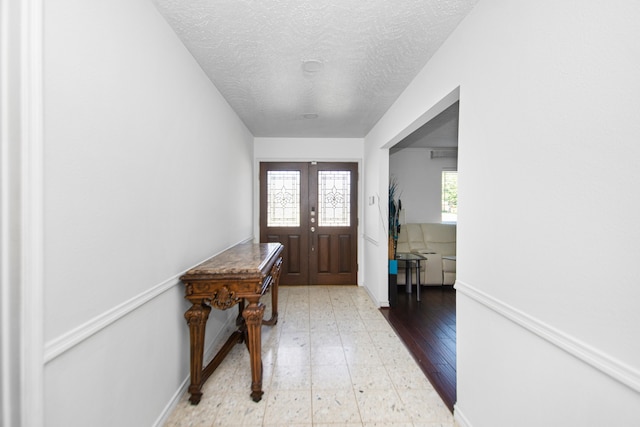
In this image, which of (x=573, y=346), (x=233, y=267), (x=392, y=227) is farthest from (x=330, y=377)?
(x=392, y=227)

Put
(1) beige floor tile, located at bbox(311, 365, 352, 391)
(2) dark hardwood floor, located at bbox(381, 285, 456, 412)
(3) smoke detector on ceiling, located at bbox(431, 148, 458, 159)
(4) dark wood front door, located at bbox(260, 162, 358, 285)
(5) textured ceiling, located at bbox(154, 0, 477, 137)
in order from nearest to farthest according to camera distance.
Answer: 1. (5) textured ceiling, located at bbox(154, 0, 477, 137)
2. (1) beige floor tile, located at bbox(311, 365, 352, 391)
3. (2) dark hardwood floor, located at bbox(381, 285, 456, 412)
4. (4) dark wood front door, located at bbox(260, 162, 358, 285)
5. (3) smoke detector on ceiling, located at bbox(431, 148, 458, 159)

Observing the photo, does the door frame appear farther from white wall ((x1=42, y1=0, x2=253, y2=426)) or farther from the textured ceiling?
white wall ((x1=42, y1=0, x2=253, y2=426))

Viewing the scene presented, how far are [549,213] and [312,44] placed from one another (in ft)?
5.68

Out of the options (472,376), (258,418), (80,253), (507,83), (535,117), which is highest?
(507,83)

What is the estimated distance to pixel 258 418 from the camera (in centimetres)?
179

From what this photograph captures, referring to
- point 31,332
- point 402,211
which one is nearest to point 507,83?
point 31,332

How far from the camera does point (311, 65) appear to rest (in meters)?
2.24

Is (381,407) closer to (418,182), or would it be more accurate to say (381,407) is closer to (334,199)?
(334,199)

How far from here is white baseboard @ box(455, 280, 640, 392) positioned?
827 mm

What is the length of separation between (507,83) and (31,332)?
2.05 m

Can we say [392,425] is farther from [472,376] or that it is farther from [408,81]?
[408,81]

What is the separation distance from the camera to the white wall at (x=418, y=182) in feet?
17.9

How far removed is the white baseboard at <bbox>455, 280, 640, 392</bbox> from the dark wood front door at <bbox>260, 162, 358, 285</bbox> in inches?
135

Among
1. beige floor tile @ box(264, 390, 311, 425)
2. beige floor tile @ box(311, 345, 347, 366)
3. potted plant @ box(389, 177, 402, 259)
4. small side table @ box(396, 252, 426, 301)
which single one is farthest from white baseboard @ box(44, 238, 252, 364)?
small side table @ box(396, 252, 426, 301)
